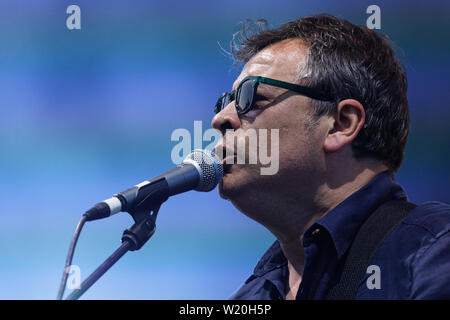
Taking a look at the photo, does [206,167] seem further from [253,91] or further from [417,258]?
[417,258]

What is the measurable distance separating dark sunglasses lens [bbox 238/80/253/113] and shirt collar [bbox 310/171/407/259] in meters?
0.54

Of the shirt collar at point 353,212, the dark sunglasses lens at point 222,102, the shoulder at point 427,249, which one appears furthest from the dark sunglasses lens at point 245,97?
the shoulder at point 427,249

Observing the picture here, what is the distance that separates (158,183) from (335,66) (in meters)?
0.94

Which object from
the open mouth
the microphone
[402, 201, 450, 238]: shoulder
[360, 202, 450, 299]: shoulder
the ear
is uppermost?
the ear

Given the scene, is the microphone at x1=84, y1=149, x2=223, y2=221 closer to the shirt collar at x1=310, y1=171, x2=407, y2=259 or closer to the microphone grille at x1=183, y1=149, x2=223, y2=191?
the microphone grille at x1=183, y1=149, x2=223, y2=191

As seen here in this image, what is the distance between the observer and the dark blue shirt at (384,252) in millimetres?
1462

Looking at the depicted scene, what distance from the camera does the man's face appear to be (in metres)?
1.94

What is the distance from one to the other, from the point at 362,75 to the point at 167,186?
3.31ft

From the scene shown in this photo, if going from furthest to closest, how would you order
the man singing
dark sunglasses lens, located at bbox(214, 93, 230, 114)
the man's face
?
1. dark sunglasses lens, located at bbox(214, 93, 230, 114)
2. the man's face
3. the man singing

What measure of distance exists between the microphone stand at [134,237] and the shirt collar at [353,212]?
61 cm

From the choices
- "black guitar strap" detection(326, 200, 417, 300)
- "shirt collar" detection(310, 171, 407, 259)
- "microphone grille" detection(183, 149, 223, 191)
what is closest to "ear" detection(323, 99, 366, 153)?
"shirt collar" detection(310, 171, 407, 259)

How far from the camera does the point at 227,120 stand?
204 cm

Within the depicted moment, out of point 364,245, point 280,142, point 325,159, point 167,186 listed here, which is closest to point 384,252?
point 364,245
